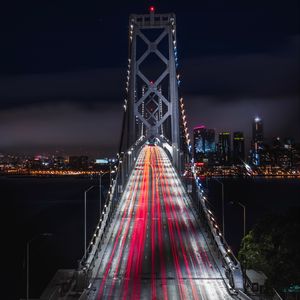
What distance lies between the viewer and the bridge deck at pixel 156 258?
22453 millimetres

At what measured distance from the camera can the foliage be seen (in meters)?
23.0

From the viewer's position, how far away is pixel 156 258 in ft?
93.5

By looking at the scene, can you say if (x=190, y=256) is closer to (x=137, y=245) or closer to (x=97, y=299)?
(x=137, y=245)

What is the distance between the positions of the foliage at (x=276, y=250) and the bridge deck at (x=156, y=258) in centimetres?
221

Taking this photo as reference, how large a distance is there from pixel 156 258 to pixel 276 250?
7.01 meters

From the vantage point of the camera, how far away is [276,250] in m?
25.1

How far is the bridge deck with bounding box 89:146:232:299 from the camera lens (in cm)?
2245

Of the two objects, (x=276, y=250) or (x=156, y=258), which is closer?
(x=276, y=250)

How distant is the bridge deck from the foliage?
7.24ft

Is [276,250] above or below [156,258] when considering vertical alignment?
above

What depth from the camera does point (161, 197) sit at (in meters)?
55.4

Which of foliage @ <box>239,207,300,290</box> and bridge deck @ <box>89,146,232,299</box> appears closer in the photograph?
bridge deck @ <box>89,146,232,299</box>

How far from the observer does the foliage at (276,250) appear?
23.0 metres

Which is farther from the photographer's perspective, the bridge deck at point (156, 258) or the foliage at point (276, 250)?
the foliage at point (276, 250)
